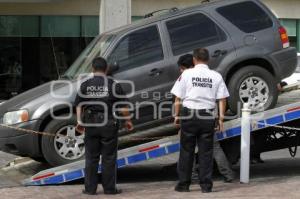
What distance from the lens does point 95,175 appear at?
759 cm

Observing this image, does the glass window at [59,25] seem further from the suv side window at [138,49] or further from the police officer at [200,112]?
the police officer at [200,112]

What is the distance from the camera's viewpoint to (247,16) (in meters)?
9.14

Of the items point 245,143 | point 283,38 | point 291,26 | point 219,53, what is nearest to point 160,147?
point 245,143

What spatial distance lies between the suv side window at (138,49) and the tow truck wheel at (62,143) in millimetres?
1071

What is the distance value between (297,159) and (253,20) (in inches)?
142

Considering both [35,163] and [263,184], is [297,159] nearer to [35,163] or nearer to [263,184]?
[263,184]

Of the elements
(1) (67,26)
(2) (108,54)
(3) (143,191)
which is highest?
(1) (67,26)

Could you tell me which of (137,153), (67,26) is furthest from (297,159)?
(67,26)

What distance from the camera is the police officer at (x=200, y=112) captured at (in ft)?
24.9

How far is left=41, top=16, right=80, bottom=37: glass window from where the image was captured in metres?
22.1

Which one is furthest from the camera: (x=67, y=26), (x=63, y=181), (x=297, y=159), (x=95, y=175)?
(x=67, y=26)

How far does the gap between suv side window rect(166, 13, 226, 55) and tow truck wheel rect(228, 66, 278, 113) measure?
0.63 metres

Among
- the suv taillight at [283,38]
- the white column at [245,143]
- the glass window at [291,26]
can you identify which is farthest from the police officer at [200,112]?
the glass window at [291,26]

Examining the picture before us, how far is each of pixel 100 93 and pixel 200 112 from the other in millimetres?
1270
